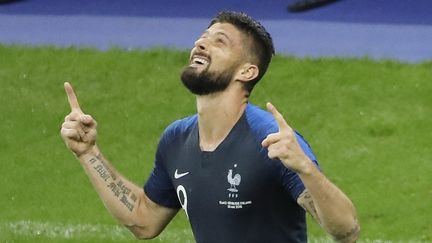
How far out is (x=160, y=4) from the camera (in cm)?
1493

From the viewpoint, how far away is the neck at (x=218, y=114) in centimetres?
502

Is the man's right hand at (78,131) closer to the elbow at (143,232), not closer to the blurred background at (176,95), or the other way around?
the elbow at (143,232)

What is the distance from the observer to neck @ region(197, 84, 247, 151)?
5023mm

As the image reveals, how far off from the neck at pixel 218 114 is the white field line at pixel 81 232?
13.9 feet

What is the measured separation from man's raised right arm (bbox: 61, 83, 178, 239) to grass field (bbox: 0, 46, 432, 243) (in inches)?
153

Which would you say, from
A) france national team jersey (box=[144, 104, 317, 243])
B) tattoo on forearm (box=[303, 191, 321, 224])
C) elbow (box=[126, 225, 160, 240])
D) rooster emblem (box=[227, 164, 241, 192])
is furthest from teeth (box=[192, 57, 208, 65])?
elbow (box=[126, 225, 160, 240])

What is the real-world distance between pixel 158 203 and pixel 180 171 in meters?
0.36

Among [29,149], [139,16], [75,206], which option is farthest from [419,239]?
[139,16]

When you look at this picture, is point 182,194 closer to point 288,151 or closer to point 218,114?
point 218,114

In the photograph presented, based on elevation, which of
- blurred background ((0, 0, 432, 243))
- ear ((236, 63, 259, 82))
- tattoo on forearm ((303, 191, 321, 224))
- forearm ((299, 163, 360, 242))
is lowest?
blurred background ((0, 0, 432, 243))

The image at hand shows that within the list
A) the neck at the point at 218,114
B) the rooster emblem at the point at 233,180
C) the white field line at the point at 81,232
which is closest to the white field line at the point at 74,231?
the white field line at the point at 81,232

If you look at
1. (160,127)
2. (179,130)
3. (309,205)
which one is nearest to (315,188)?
(309,205)

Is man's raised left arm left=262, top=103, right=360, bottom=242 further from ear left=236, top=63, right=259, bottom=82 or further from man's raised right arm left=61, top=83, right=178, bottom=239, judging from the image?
man's raised right arm left=61, top=83, right=178, bottom=239

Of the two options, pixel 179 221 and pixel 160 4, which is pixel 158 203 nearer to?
pixel 179 221
